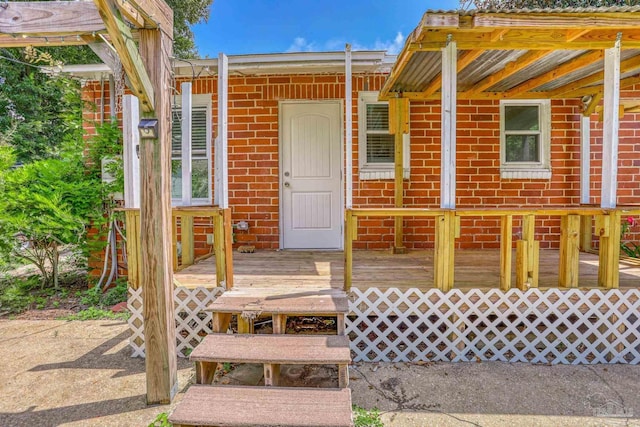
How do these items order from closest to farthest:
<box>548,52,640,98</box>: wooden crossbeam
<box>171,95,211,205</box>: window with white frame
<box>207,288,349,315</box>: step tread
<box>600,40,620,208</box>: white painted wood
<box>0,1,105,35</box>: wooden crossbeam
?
<box>0,1,105,35</box>: wooden crossbeam → <box>207,288,349,315</box>: step tread → <box>600,40,620,208</box>: white painted wood → <box>548,52,640,98</box>: wooden crossbeam → <box>171,95,211,205</box>: window with white frame

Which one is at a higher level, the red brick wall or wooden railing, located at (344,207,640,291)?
the red brick wall

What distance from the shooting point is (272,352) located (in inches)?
95.6

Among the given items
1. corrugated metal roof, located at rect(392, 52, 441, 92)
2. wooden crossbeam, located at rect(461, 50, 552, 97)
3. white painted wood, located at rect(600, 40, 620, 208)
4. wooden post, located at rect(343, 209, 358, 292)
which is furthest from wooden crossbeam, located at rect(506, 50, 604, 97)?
wooden post, located at rect(343, 209, 358, 292)

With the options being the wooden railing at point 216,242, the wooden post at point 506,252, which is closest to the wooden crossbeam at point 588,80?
the wooden post at point 506,252

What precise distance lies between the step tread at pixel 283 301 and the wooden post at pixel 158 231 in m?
0.39

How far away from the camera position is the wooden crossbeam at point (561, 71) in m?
3.35

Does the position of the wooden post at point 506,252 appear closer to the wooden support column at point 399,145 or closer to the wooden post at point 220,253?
the wooden support column at point 399,145

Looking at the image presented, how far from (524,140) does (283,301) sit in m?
4.39

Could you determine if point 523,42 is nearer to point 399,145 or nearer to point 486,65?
point 486,65

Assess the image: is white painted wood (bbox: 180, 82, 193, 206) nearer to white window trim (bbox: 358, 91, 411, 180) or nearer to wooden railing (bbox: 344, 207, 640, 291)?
wooden railing (bbox: 344, 207, 640, 291)

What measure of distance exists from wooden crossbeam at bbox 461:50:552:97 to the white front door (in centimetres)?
A: 184

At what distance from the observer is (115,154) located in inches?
205

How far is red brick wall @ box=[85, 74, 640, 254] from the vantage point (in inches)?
206

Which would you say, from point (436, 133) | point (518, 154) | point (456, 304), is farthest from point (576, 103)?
point (456, 304)
